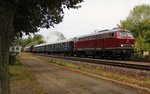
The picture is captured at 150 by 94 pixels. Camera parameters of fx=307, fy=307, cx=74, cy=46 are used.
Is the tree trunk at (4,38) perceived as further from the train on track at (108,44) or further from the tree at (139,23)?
the tree at (139,23)

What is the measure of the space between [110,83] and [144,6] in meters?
78.5

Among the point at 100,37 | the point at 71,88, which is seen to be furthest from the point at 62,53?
the point at 71,88

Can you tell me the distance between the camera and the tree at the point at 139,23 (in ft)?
227

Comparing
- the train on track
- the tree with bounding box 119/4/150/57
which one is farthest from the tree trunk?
the tree with bounding box 119/4/150/57

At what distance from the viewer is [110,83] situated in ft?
47.9

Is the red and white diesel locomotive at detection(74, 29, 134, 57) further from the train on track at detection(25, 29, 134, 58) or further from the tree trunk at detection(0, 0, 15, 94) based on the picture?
the tree trunk at detection(0, 0, 15, 94)

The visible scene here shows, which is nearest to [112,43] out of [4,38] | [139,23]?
[4,38]

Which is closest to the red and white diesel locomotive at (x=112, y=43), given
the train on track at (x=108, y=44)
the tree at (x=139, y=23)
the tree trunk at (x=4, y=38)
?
the train on track at (x=108, y=44)

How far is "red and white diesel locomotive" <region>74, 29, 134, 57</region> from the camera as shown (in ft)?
108

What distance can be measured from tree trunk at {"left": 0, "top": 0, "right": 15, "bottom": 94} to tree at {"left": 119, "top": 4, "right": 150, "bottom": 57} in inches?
2115

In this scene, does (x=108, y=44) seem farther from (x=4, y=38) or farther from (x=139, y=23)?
(x=139, y=23)

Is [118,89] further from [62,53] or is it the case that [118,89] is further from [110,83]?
[62,53]

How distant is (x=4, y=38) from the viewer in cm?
798

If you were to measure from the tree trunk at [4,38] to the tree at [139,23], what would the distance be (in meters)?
53.7
